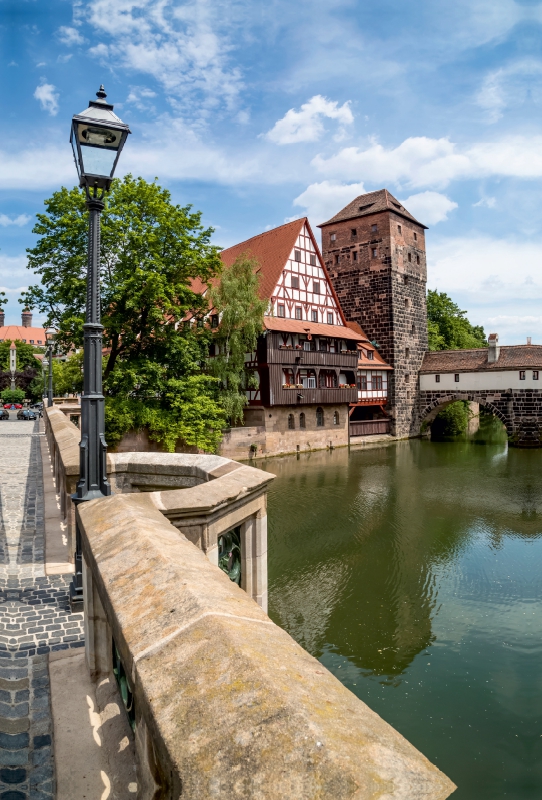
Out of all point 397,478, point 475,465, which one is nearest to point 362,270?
point 475,465

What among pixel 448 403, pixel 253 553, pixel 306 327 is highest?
pixel 306 327

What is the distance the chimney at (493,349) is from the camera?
39.2m

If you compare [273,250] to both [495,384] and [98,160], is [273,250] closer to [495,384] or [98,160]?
[495,384]

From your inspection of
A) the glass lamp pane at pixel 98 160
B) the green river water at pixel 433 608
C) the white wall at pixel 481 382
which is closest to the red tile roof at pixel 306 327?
the white wall at pixel 481 382

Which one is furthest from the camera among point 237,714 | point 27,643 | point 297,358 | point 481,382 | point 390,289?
point 390,289

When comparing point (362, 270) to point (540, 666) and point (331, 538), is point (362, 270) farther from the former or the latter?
point (540, 666)

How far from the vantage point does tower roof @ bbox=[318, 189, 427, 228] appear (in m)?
40.5

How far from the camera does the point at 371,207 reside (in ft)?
135

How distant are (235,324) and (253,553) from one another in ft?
77.2

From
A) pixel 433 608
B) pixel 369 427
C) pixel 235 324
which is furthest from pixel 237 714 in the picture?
pixel 369 427

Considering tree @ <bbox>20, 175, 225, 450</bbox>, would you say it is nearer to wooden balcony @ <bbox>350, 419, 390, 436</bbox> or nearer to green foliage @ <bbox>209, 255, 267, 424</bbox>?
green foliage @ <bbox>209, 255, 267, 424</bbox>

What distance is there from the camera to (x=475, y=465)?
94.5ft

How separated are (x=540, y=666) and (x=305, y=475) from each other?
1681 centimetres

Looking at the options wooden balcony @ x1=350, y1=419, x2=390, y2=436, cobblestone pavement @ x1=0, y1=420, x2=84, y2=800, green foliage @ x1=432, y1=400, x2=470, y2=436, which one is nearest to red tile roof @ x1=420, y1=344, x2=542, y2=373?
green foliage @ x1=432, y1=400, x2=470, y2=436
